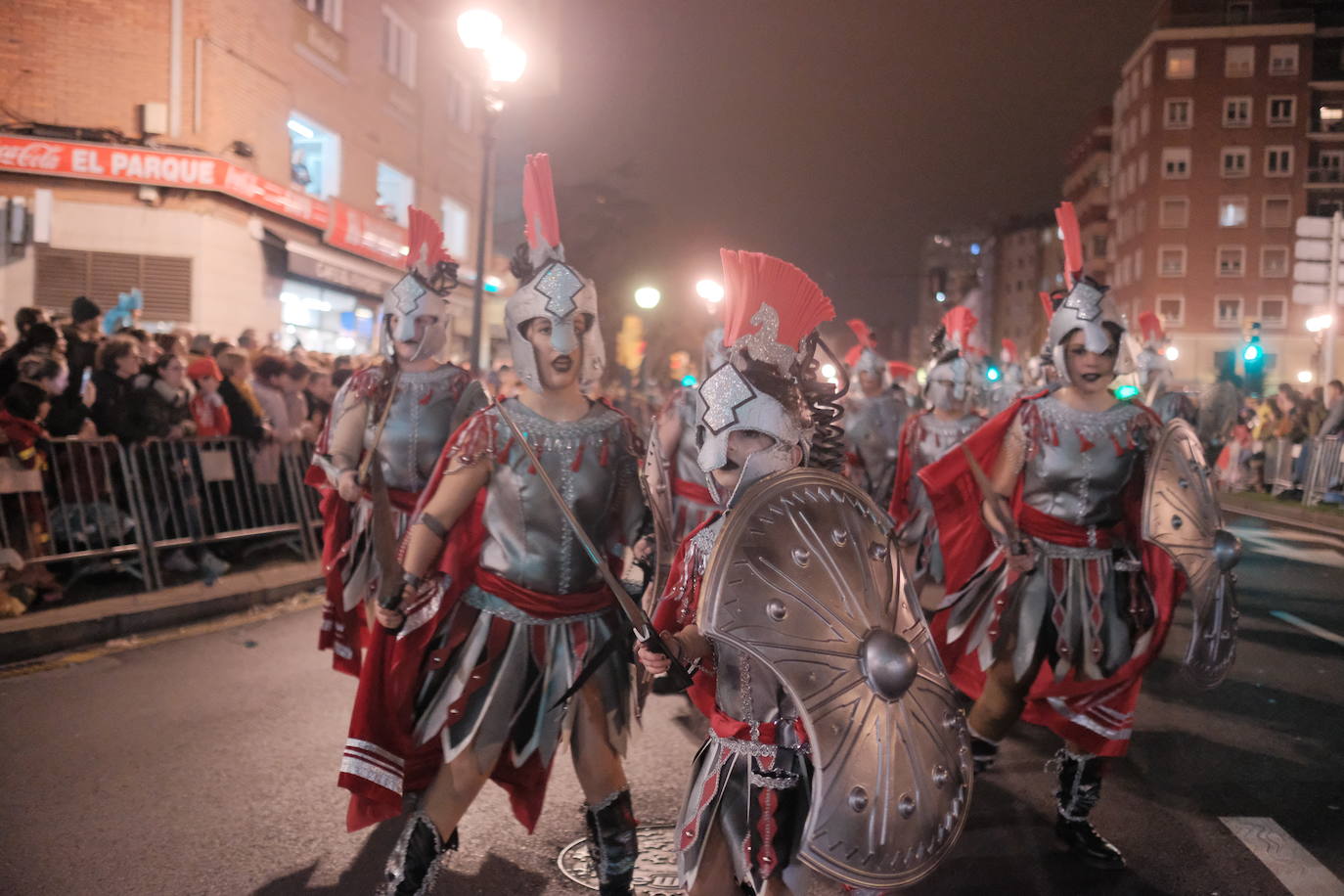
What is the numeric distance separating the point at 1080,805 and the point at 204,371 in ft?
A: 26.8

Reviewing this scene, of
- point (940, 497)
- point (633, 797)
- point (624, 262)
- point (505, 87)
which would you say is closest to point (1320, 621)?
point (940, 497)

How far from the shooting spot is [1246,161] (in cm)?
5412

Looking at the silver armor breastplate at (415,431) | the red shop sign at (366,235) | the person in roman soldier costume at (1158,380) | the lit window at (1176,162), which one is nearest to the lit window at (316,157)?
the red shop sign at (366,235)

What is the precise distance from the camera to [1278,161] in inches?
2117

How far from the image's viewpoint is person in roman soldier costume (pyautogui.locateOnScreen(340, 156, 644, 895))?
3.46 metres

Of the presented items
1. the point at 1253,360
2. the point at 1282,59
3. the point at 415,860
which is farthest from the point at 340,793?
the point at 1282,59

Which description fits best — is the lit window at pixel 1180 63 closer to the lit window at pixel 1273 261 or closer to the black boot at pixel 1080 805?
the lit window at pixel 1273 261

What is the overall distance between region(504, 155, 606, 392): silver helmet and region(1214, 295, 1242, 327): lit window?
58138 millimetres

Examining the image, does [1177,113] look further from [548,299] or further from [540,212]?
[548,299]

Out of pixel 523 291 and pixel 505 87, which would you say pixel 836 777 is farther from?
pixel 505 87

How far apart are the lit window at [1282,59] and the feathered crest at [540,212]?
60.1m

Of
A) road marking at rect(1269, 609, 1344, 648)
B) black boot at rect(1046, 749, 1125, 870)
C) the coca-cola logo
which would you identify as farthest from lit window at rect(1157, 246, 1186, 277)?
black boot at rect(1046, 749, 1125, 870)

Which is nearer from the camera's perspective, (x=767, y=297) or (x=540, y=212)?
(x=767, y=297)

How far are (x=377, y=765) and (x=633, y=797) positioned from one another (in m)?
1.56
